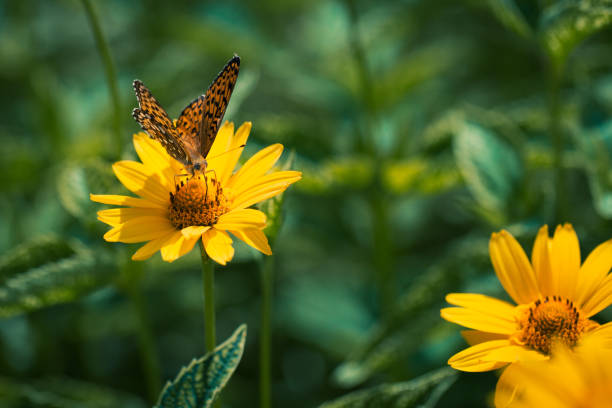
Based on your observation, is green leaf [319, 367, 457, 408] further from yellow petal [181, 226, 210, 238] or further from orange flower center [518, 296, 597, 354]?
yellow petal [181, 226, 210, 238]

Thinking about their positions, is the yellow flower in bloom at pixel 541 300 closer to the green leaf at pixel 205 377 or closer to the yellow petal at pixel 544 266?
the yellow petal at pixel 544 266

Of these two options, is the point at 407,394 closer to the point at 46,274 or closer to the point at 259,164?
the point at 259,164

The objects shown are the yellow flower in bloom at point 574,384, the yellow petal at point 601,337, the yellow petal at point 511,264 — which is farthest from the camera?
the yellow petal at point 511,264

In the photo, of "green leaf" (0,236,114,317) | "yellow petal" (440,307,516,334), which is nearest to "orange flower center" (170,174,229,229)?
"green leaf" (0,236,114,317)

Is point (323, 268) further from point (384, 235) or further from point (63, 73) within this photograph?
point (63, 73)

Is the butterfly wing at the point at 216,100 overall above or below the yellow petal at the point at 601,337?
above

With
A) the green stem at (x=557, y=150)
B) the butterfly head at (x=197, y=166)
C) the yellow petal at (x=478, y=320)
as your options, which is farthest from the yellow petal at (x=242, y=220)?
the green stem at (x=557, y=150)

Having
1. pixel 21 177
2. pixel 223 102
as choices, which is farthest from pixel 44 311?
pixel 223 102
